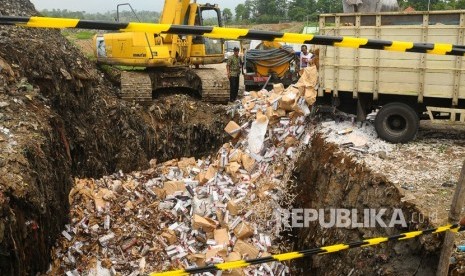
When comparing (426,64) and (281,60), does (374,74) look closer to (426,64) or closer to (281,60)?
(426,64)

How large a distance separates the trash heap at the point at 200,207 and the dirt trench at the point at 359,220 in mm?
503

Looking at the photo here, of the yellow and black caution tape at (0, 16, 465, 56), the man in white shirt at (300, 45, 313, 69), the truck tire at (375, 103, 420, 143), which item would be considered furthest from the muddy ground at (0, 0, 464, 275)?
the man in white shirt at (300, 45, 313, 69)

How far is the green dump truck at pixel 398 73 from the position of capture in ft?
23.8

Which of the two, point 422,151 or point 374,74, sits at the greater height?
point 374,74

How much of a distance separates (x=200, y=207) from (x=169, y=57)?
14.0 ft

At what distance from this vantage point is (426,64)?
7363 millimetres

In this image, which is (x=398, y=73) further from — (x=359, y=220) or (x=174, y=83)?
(x=174, y=83)

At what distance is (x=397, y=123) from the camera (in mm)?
8047

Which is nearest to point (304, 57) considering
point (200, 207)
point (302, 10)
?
point (200, 207)

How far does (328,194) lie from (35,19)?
560cm

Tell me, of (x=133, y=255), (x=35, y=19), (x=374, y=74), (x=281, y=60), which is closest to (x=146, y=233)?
(x=133, y=255)

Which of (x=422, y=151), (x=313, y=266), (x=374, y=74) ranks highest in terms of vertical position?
(x=374, y=74)

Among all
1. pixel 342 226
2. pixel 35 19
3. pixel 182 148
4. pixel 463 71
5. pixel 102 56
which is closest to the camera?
pixel 35 19

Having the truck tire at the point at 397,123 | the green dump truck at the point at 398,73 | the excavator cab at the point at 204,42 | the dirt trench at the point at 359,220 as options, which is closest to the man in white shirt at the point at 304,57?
the excavator cab at the point at 204,42
